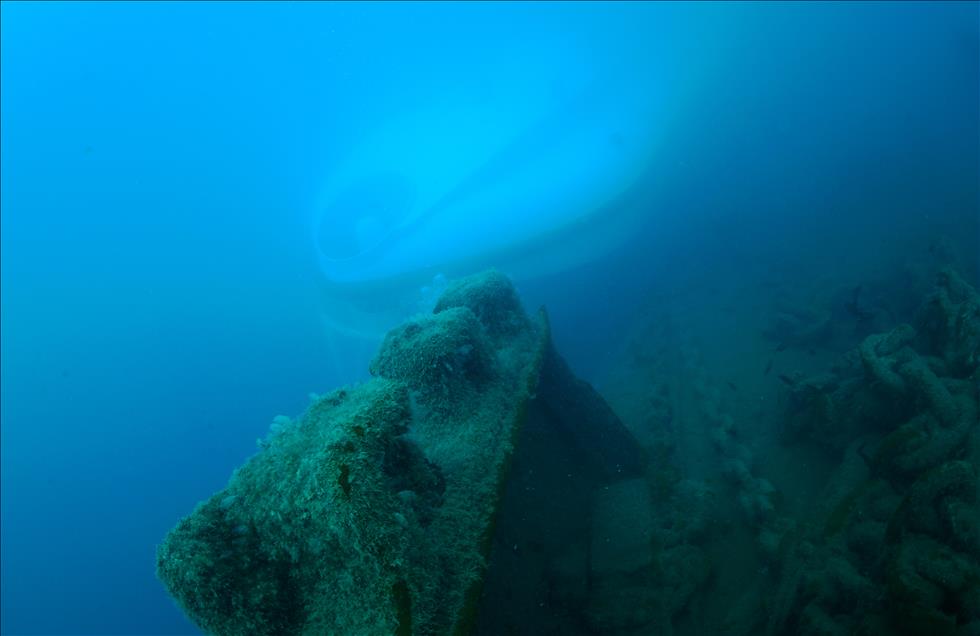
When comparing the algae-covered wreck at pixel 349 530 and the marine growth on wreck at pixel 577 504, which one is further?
the marine growth on wreck at pixel 577 504

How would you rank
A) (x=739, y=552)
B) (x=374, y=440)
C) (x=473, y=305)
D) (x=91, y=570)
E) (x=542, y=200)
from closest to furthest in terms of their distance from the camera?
(x=374, y=440)
(x=739, y=552)
(x=473, y=305)
(x=542, y=200)
(x=91, y=570)

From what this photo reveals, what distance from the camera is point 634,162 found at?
2598 centimetres

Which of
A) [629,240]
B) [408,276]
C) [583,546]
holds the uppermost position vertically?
[408,276]

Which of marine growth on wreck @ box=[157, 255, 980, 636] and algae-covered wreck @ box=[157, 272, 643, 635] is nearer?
algae-covered wreck @ box=[157, 272, 643, 635]

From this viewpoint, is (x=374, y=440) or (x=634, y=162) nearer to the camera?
(x=374, y=440)

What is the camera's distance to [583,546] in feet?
15.5

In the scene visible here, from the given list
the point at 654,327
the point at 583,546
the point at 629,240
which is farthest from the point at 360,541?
the point at 629,240

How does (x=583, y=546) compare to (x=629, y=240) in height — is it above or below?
below

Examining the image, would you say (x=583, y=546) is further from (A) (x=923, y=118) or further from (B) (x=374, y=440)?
(A) (x=923, y=118)

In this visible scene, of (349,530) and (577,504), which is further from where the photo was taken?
(577,504)

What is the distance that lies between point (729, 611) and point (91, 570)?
4603 cm

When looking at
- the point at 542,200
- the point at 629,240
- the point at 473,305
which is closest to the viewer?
the point at 473,305

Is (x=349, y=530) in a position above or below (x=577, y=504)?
above

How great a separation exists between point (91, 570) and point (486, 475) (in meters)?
45.8
